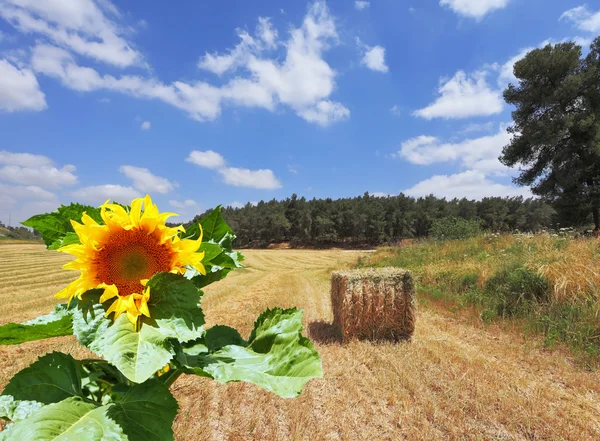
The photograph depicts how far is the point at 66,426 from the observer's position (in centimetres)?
65

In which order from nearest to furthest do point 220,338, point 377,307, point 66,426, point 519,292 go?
1. point 66,426
2. point 220,338
3. point 377,307
4. point 519,292

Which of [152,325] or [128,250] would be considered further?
[128,250]

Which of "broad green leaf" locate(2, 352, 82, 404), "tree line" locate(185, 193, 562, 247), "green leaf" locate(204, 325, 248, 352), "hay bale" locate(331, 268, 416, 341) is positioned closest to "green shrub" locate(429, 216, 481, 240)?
"hay bale" locate(331, 268, 416, 341)

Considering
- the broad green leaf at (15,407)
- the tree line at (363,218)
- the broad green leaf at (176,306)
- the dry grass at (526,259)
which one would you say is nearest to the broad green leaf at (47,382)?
the broad green leaf at (15,407)

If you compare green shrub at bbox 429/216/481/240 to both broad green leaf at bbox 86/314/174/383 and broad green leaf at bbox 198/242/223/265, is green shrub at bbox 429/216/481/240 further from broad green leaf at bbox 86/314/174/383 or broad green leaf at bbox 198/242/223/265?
broad green leaf at bbox 86/314/174/383

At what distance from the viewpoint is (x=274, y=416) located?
395 cm

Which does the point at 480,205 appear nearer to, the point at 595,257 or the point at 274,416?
the point at 595,257

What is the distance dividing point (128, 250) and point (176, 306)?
25 cm

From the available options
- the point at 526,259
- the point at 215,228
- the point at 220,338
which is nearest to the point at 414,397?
the point at 220,338

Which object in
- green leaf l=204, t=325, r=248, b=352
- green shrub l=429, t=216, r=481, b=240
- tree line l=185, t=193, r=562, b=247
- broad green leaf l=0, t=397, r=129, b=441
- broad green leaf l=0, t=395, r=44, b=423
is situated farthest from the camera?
tree line l=185, t=193, r=562, b=247

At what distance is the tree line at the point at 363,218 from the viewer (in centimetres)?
6875

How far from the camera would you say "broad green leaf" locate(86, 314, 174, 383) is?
2.11 ft

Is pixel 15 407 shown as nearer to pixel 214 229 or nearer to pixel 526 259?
pixel 214 229

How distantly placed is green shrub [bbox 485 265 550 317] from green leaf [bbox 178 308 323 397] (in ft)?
28.4
